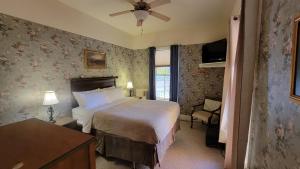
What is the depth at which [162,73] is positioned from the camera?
4.78 metres

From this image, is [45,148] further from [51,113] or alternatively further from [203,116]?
[203,116]

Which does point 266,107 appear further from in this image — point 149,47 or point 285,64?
point 149,47

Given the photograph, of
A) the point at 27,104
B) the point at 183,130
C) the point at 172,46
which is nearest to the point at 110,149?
the point at 27,104

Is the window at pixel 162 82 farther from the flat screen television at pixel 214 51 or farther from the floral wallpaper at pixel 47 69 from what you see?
the flat screen television at pixel 214 51

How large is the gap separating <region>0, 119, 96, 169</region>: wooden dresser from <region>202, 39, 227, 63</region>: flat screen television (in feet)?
10.9

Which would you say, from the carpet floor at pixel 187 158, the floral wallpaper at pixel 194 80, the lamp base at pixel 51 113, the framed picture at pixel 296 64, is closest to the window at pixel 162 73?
the floral wallpaper at pixel 194 80

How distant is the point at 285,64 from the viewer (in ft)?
2.89

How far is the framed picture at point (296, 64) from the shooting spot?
73 cm

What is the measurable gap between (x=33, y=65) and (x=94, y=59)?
134 cm

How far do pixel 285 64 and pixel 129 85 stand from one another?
4.08m

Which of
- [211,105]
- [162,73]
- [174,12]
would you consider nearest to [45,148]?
[174,12]

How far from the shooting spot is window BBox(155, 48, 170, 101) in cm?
467

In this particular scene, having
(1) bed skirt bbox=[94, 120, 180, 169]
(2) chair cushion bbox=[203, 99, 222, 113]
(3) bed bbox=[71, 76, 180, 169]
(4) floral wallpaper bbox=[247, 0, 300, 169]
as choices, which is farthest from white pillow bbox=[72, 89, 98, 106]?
(2) chair cushion bbox=[203, 99, 222, 113]

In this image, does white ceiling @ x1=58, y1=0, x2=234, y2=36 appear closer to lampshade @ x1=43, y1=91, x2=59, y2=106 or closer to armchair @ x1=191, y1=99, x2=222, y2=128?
lampshade @ x1=43, y1=91, x2=59, y2=106
